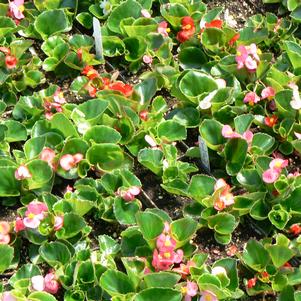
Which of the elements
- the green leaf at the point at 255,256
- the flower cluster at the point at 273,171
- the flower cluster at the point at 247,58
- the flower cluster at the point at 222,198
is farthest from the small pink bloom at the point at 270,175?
the flower cluster at the point at 247,58

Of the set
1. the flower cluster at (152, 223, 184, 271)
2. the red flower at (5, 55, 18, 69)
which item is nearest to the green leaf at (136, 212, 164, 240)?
the flower cluster at (152, 223, 184, 271)

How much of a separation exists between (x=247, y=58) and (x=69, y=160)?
69 cm

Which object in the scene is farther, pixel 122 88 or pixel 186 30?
pixel 186 30

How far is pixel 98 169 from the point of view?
207 cm

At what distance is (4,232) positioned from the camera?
1.90 metres

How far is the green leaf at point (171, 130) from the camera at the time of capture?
2178mm

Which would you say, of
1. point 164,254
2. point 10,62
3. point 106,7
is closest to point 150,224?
point 164,254

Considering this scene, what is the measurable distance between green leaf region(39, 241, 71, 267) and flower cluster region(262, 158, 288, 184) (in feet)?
1.96

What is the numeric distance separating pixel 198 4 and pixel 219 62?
1.11ft

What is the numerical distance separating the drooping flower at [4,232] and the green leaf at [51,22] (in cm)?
84

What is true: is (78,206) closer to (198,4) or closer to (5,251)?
(5,251)

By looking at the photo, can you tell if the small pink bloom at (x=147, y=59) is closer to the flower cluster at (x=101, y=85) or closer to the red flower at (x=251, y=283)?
the flower cluster at (x=101, y=85)

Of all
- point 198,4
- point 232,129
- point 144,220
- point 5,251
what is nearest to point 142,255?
point 144,220

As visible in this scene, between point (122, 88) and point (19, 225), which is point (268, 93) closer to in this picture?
point (122, 88)
